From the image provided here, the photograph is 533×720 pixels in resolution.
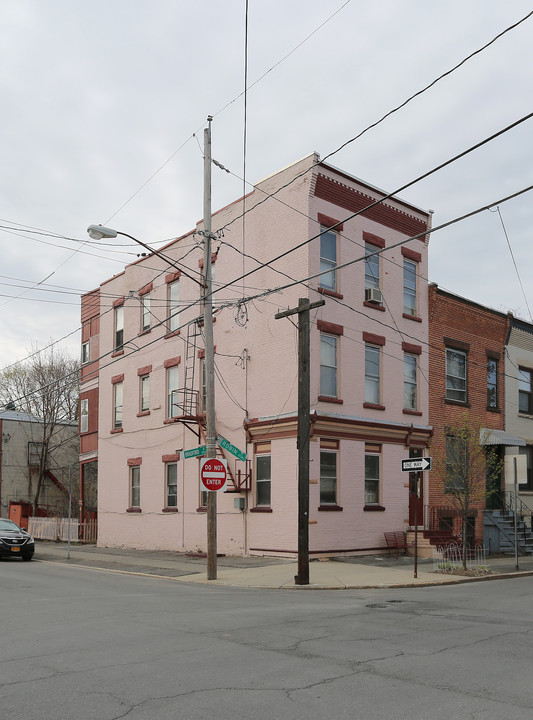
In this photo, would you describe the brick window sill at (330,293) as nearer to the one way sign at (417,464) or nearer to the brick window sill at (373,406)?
the brick window sill at (373,406)

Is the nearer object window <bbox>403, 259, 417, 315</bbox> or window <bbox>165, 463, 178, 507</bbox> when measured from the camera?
window <bbox>403, 259, 417, 315</bbox>

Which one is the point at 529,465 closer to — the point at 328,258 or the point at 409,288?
the point at 409,288

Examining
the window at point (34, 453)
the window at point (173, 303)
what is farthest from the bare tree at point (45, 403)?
the window at point (173, 303)

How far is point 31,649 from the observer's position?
29.3 ft

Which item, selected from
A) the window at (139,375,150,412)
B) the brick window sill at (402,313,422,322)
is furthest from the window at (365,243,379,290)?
the window at (139,375,150,412)

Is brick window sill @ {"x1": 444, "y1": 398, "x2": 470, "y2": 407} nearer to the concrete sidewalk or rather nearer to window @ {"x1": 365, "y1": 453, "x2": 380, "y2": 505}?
window @ {"x1": 365, "y1": 453, "x2": 380, "y2": 505}

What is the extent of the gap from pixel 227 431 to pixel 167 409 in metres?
4.32

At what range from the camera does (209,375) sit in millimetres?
18828

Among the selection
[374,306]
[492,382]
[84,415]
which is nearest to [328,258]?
[374,306]

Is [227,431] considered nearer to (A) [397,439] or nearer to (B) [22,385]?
(A) [397,439]

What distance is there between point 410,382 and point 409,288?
3.46m

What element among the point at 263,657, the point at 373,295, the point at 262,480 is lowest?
the point at 263,657

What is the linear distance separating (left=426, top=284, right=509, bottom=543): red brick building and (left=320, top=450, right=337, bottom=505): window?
158 inches

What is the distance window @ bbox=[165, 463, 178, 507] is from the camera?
2842cm
